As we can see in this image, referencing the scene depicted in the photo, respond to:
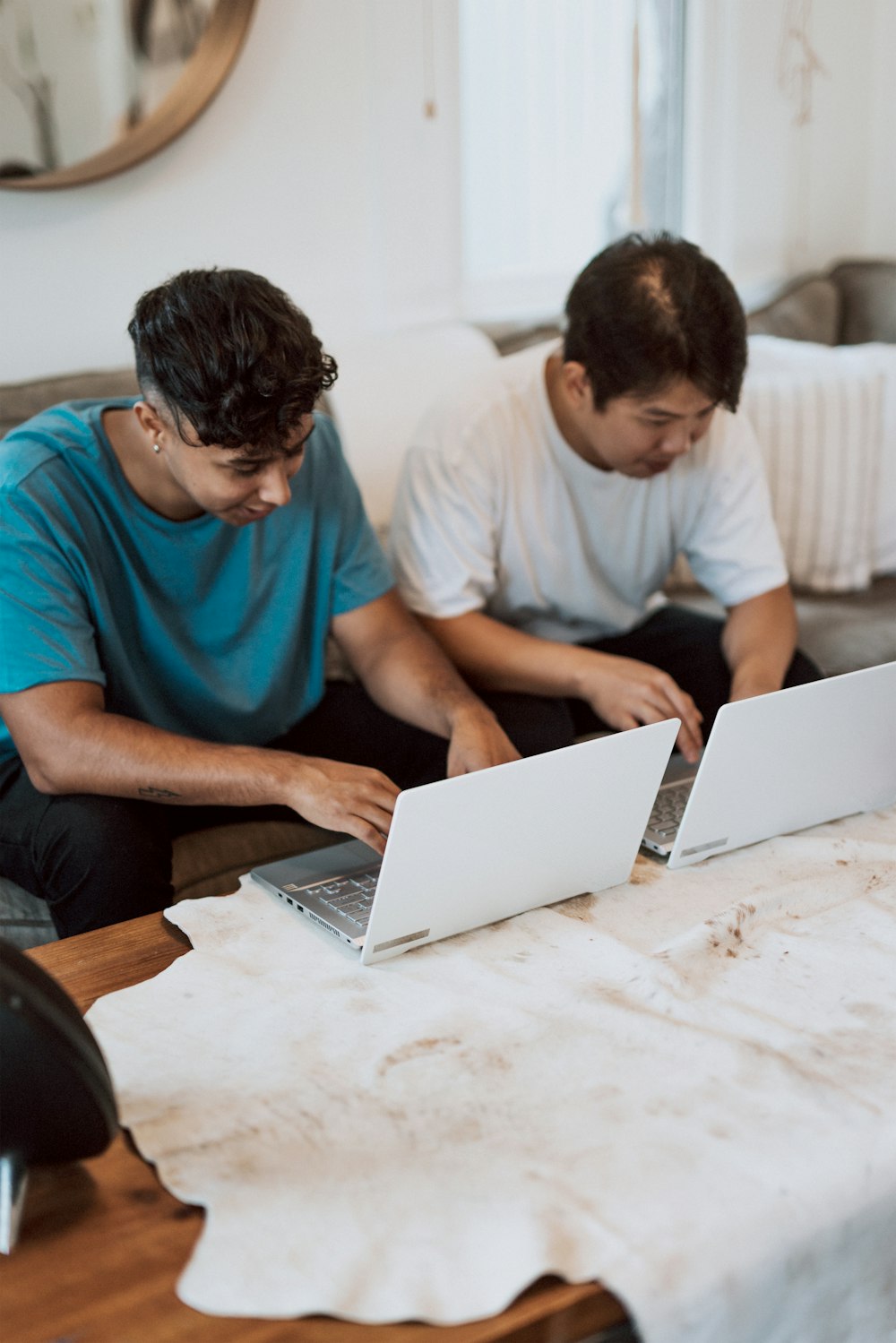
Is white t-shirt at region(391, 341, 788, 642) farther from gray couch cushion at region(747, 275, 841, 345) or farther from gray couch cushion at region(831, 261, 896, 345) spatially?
gray couch cushion at region(831, 261, 896, 345)

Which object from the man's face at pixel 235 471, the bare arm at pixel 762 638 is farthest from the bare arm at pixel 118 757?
the bare arm at pixel 762 638

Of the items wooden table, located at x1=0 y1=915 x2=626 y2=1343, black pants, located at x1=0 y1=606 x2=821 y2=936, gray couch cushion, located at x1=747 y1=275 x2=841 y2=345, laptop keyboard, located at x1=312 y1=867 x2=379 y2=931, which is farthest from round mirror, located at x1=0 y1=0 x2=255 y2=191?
wooden table, located at x1=0 y1=915 x2=626 y2=1343

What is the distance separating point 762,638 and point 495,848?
928 mm

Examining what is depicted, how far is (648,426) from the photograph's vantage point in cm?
169

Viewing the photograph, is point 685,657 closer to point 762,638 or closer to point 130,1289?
point 762,638

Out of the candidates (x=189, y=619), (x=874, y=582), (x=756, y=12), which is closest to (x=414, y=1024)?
(x=189, y=619)

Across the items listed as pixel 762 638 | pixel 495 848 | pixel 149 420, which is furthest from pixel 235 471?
pixel 762 638

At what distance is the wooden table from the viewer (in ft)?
2.44

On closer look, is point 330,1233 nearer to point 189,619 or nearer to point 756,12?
point 189,619

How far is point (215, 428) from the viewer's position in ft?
4.43

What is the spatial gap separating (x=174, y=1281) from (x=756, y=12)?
288cm

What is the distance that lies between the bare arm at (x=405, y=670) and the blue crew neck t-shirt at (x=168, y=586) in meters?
0.03

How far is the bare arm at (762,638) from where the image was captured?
6.05 feet

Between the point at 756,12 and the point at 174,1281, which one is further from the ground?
the point at 756,12
